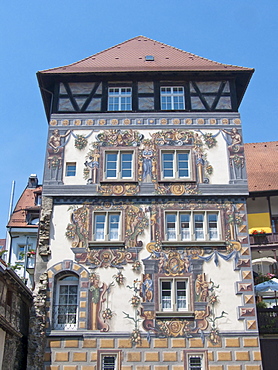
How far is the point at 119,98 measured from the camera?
84.9ft

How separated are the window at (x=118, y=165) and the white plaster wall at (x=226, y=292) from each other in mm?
5431

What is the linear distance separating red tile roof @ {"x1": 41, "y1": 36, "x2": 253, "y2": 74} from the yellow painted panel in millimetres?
10052

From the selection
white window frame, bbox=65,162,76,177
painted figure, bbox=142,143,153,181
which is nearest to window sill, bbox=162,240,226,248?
painted figure, bbox=142,143,153,181

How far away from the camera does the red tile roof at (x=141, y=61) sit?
26.1m

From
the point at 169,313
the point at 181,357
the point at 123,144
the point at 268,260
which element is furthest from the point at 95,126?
the point at 268,260

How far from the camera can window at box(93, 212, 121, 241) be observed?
74.9 feet

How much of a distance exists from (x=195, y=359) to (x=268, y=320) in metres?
4.51

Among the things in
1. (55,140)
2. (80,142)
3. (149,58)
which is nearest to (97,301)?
(80,142)

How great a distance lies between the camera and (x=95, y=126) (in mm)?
25141

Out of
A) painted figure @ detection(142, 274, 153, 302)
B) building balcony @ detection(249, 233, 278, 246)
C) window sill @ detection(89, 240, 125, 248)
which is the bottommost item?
painted figure @ detection(142, 274, 153, 302)

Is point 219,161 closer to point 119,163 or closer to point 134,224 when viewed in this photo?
point 119,163

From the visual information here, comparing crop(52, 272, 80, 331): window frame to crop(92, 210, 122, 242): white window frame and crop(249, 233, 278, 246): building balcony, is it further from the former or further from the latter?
crop(249, 233, 278, 246): building balcony

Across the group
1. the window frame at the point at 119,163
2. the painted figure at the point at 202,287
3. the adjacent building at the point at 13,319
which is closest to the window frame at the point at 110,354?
the adjacent building at the point at 13,319

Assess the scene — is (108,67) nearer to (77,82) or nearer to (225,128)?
(77,82)
